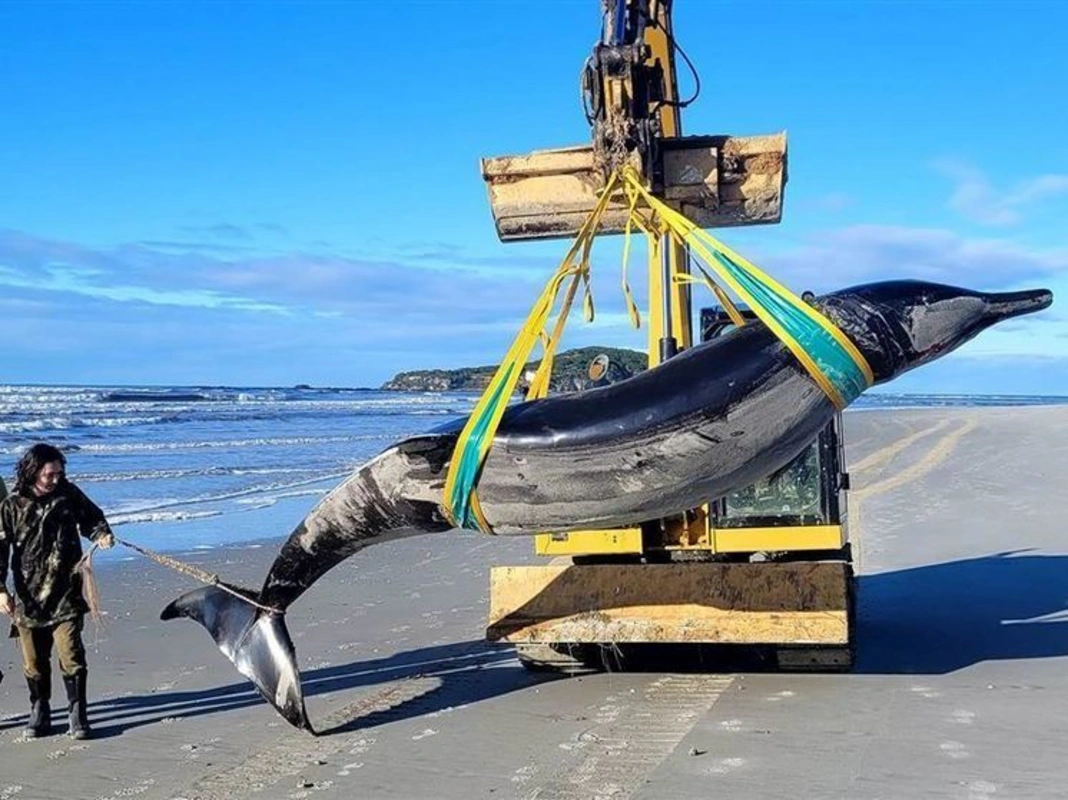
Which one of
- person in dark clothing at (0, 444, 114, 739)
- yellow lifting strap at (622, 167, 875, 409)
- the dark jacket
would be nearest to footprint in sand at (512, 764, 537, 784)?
yellow lifting strap at (622, 167, 875, 409)

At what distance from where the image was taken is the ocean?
18.2 metres

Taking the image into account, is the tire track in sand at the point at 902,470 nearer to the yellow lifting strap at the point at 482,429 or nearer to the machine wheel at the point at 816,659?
the machine wheel at the point at 816,659

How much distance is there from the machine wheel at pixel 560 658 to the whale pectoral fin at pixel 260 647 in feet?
6.17

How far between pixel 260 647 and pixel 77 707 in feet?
3.75

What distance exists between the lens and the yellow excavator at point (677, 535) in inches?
275

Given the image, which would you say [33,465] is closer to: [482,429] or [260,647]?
[260,647]

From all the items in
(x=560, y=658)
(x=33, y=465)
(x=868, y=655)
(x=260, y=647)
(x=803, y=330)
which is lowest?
(x=868, y=655)

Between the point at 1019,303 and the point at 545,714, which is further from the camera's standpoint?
the point at 545,714

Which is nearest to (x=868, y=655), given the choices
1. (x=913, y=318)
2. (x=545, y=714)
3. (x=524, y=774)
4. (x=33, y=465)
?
(x=545, y=714)

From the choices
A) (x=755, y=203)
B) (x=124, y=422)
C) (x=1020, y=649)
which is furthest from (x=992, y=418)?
(x=755, y=203)

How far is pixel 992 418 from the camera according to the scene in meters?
41.5

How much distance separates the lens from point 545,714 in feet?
24.7

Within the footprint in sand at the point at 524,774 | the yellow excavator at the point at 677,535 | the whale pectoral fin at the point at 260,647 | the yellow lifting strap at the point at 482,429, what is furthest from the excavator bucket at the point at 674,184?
the footprint in sand at the point at 524,774

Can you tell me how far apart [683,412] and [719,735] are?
229cm
